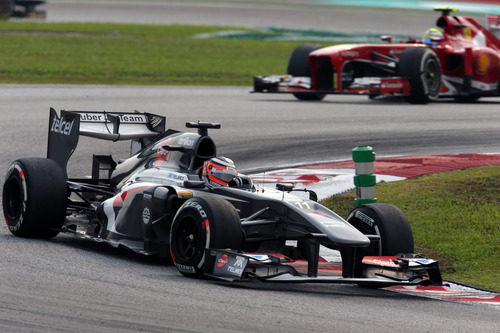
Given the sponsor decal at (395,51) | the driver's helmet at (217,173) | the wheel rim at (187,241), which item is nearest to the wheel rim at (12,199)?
the driver's helmet at (217,173)

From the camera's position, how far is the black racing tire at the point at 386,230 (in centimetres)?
777

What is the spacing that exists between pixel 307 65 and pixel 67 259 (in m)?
13.4

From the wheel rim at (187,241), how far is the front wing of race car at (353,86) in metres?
12.4

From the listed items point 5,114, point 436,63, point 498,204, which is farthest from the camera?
point 436,63

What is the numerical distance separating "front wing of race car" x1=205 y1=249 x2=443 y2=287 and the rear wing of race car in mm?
2852

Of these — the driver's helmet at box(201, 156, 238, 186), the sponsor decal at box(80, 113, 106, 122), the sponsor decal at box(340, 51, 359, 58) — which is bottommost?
the driver's helmet at box(201, 156, 238, 186)

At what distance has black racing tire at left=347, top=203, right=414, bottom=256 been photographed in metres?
7.77

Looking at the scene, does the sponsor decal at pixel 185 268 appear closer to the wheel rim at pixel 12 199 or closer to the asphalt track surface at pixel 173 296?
the asphalt track surface at pixel 173 296

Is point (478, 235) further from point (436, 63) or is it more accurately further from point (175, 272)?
point (436, 63)

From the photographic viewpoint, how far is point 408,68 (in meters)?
19.9

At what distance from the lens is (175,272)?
7719 millimetres

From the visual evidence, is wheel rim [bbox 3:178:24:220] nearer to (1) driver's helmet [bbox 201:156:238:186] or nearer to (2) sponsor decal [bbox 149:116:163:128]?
(2) sponsor decal [bbox 149:116:163:128]

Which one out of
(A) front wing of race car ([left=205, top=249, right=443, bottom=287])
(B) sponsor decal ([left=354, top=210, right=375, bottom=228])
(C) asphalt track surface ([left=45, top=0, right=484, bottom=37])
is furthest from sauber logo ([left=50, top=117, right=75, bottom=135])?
(C) asphalt track surface ([left=45, top=0, right=484, bottom=37])

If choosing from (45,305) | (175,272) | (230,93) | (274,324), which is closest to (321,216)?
(175,272)
